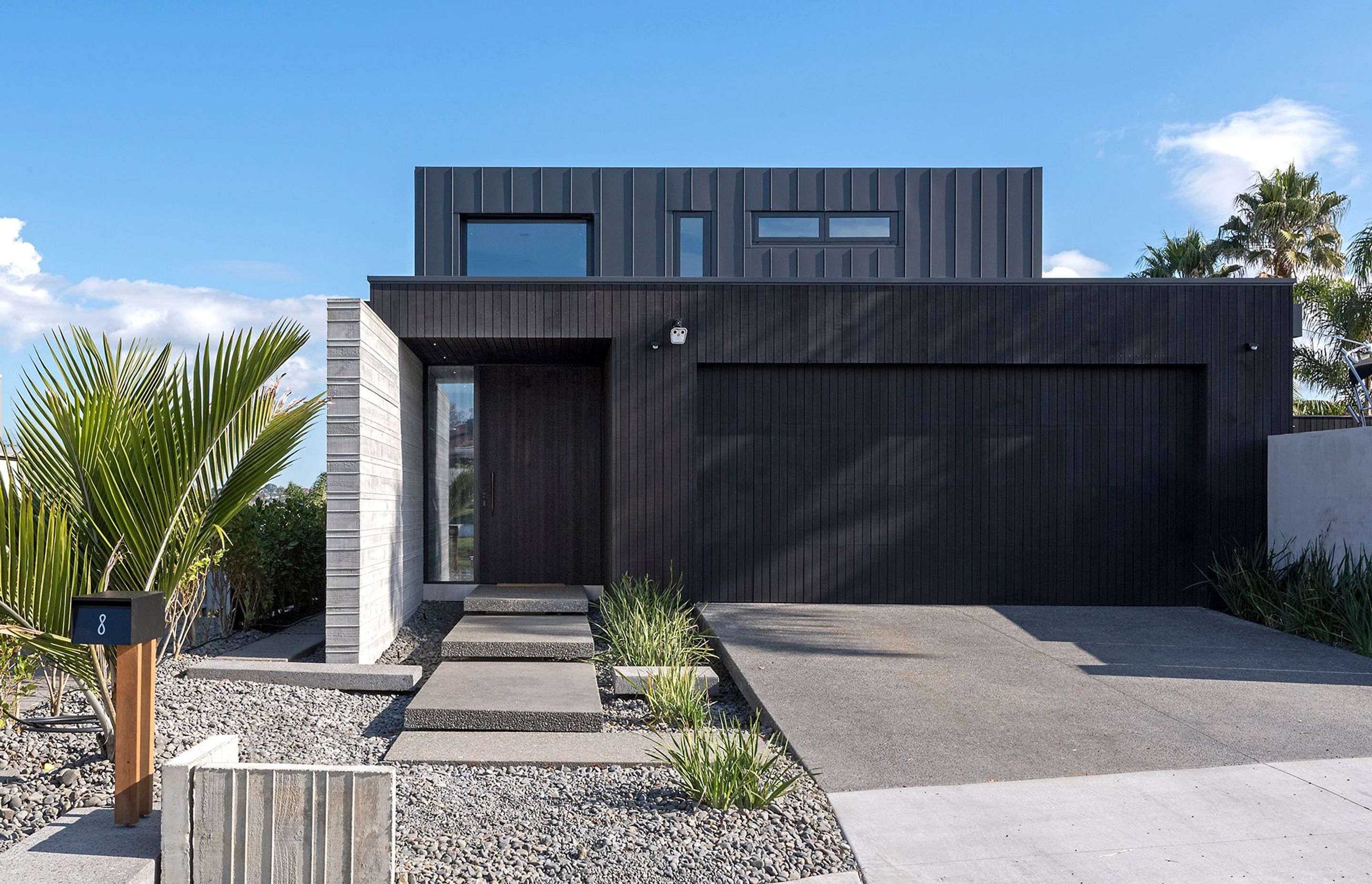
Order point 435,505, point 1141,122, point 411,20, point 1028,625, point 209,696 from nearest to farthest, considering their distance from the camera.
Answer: point 209,696, point 1028,625, point 411,20, point 435,505, point 1141,122

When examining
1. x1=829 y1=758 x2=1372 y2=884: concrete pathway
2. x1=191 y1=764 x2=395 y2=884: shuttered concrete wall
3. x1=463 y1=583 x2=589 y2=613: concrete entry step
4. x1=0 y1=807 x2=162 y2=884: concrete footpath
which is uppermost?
x1=191 y1=764 x2=395 y2=884: shuttered concrete wall

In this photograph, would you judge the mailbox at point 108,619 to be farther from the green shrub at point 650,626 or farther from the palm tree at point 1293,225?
the palm tree at point 1293,225

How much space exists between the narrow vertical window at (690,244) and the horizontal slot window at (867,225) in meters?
1.89

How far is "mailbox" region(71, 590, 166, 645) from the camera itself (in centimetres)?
259

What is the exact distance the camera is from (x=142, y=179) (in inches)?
326

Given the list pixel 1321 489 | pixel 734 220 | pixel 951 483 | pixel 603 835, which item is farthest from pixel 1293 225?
pixel 603 835

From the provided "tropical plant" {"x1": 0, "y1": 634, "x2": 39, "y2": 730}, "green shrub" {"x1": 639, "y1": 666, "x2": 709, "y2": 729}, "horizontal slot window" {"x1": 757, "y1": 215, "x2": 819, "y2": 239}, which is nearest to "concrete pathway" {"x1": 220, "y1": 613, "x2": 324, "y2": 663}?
"tropical plant" {"x1": 0, "y1": 634, "x2": 39, "y2": 730}

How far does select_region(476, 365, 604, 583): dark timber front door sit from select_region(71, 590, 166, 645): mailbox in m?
5.50

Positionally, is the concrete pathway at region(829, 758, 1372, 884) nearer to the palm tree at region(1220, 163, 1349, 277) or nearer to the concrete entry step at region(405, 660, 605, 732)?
the concrete entry step at region(405, 660, 605, 732)

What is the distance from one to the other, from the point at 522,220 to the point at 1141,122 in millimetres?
8775

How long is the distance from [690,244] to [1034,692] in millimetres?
9019

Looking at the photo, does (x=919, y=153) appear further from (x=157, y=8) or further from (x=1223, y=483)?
(x=157, y=8)

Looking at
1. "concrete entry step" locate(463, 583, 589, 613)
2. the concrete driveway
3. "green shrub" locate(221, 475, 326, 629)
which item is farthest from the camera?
"concrete entry step" locate(463, 583, 589, 613)

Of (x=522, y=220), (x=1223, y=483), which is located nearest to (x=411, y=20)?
(x=522, y=220)
